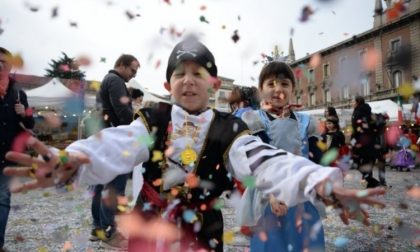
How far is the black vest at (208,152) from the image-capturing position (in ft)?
6.15

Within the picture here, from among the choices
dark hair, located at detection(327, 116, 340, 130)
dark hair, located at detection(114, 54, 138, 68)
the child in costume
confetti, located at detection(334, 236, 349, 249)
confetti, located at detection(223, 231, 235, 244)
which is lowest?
confetti, located at detection(334, 236, 349, 249)

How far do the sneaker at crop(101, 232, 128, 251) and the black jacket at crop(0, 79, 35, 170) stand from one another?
1.30 meters

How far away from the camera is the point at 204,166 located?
188cm

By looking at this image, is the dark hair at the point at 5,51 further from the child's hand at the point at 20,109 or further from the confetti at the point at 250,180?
the confetti at the point at 250,180

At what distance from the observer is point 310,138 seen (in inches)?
116

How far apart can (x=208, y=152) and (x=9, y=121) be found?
2354 millimetres

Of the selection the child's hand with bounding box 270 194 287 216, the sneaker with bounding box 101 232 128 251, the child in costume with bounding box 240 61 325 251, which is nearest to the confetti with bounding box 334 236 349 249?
the child in costume with bounding box 240 61 325 251

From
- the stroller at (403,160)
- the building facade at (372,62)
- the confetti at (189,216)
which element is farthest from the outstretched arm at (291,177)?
the stroller at (403,160)

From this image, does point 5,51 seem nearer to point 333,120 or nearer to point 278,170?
point 278,170

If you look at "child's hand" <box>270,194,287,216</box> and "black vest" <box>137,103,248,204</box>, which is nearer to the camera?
"black vest" <box>137,103,248,204</box>

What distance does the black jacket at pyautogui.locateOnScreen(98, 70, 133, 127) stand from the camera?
407 cm

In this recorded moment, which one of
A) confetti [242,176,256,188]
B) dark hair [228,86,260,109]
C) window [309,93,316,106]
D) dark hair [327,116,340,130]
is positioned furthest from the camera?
window [309,93,316,106]

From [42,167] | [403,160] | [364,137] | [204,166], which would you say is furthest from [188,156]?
[403,160]

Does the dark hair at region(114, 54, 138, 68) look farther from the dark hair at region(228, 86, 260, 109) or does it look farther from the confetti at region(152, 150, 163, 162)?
the confetti at region(152, 150, 163, 162)
